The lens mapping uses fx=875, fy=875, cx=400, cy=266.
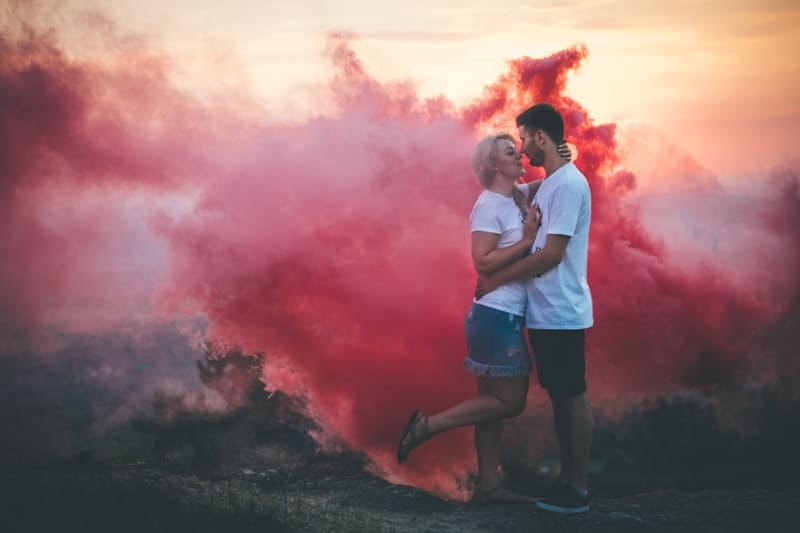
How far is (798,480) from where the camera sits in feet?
43.7

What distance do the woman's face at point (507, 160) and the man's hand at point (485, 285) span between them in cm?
81

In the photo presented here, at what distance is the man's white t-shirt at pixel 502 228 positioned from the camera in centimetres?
675

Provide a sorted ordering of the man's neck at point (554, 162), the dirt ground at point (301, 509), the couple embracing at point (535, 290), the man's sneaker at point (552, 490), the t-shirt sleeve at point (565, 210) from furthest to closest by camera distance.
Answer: the man's sneaker at point (552, 490), the dirt ground at point (301, 509), the man's neck at point (554, 162), the couple embracing at point (535, 290), the t-shirt sleeve at point (565, 210)

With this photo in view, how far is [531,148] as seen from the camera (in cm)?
678

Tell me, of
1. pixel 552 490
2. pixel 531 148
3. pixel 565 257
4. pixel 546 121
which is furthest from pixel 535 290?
pixel 552 490

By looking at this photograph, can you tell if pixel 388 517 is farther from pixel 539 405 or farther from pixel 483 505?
pixel 539 405

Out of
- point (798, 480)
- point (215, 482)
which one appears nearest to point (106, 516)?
point (215, 482)

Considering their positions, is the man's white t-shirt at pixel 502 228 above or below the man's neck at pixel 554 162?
below

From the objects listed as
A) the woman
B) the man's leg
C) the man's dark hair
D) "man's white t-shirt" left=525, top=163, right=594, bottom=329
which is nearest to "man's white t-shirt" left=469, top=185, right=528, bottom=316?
the woman

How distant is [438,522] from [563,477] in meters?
1.07

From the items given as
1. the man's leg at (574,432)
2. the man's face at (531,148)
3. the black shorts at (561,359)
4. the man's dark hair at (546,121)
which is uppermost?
the man's dark hair at (546,121)

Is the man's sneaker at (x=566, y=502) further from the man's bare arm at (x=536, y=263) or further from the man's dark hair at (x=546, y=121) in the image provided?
the man's dark hair at (x=546, y=121)

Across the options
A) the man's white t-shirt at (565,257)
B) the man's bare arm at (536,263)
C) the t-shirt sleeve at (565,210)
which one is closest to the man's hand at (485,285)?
the man's bare arm at (536,263)

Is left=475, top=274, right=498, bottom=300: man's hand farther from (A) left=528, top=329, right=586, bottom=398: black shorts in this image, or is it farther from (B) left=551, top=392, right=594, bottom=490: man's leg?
(B) left=551, top=392, right=594, bottom=490: man's leg
